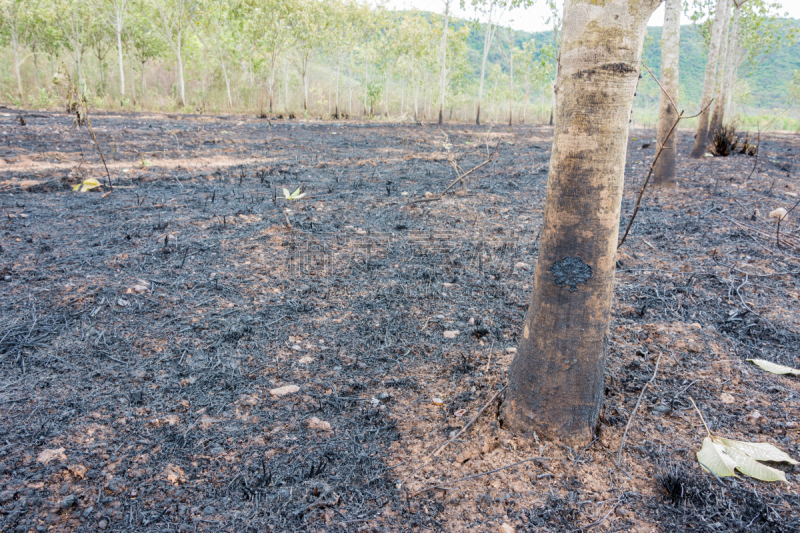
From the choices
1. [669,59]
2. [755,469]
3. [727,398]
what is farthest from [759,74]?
[755,469]

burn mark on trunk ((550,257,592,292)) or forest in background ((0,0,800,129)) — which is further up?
forest in background ((0,0,800,129))

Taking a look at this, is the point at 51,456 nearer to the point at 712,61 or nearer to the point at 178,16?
the point at 712,61

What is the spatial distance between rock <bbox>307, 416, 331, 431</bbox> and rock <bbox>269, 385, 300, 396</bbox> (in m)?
0.22

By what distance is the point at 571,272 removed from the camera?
1.50m

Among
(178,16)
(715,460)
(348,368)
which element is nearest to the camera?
(715,460)

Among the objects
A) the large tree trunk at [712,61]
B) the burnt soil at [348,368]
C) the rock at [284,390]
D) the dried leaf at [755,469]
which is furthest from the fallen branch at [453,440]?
the large tree trunk at [712,61]

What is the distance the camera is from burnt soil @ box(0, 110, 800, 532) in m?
1.36

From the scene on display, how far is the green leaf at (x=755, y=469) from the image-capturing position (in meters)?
1.37

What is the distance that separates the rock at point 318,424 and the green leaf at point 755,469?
4.81 ft

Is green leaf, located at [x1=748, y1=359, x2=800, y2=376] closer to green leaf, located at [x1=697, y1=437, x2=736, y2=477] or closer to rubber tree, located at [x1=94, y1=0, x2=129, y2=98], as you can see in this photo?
green leaf, located at [x1=697, y1=437, x2=736, y2=477]

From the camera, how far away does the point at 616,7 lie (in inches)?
52.4

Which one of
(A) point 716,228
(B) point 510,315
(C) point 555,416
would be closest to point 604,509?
(C) point 555,416

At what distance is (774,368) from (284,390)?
2.29 meters

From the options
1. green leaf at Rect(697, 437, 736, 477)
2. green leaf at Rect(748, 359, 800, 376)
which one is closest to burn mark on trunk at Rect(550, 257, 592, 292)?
green leaf at Rect(697, 437, 736, 477)
